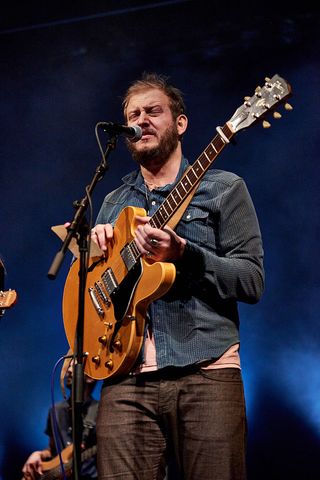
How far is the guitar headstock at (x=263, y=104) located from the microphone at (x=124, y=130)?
0.44m

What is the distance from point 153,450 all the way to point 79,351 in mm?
569

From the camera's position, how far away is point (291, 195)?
4957 millimetres

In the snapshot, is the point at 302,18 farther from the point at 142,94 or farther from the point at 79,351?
the point at 79,351

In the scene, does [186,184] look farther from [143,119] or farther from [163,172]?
[143,119]

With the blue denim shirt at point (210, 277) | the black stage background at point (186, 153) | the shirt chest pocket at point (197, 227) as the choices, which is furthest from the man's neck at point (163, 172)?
the black stage background at point (186, 153)

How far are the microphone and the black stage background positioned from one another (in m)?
2.48

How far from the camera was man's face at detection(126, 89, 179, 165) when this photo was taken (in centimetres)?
297

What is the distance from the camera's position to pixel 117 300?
2643 mm

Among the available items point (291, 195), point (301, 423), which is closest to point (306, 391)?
point (301, 423)

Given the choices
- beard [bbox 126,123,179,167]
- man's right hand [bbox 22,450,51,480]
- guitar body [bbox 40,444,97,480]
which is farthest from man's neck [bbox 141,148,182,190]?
man's right hand [bbox 22,450,51,480]

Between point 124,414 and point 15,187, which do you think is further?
point 15,187

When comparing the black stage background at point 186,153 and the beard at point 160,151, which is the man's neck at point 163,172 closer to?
the beard at point 160,151

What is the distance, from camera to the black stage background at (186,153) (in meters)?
4.84

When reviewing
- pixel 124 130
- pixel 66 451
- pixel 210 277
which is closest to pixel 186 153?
pixel 66 451
